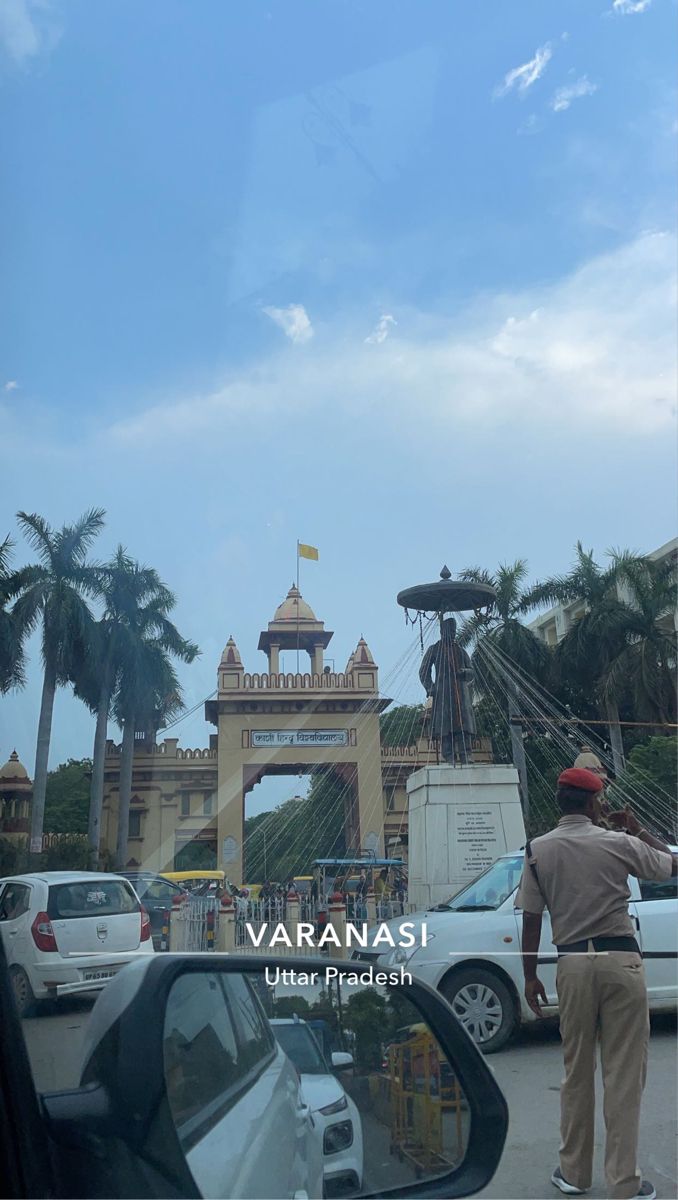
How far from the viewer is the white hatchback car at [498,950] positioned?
4.04 metres

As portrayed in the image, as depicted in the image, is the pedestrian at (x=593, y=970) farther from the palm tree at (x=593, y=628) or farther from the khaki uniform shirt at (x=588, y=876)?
the palm tree at (x=593, y=628)

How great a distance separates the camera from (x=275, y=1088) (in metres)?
1.59

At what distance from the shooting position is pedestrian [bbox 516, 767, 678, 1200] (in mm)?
3070

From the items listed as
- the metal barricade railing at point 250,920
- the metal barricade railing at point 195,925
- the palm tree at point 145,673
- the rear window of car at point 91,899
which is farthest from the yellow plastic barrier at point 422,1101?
the palm tree at point 145,673

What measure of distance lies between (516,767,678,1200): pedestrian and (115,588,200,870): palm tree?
5.78ft

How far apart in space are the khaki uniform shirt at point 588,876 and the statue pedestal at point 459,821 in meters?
3.90

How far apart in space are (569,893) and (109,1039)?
7.42 ft

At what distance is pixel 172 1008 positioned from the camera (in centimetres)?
137

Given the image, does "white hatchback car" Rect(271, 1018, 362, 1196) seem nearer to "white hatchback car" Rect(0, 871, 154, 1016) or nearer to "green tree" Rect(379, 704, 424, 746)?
"white hatchback car" Rect(0, 871, 154, 1016)

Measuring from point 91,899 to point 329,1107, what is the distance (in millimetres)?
876

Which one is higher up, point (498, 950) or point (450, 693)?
point (450, 693)

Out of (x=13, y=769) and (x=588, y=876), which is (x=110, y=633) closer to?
(x=13, y=769)

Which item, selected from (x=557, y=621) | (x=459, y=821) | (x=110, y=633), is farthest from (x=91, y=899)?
(x=557, y=621)

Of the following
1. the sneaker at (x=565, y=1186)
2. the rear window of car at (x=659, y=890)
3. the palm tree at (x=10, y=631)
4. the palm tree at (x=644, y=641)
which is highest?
the palm tree at (x=644, y=641)
